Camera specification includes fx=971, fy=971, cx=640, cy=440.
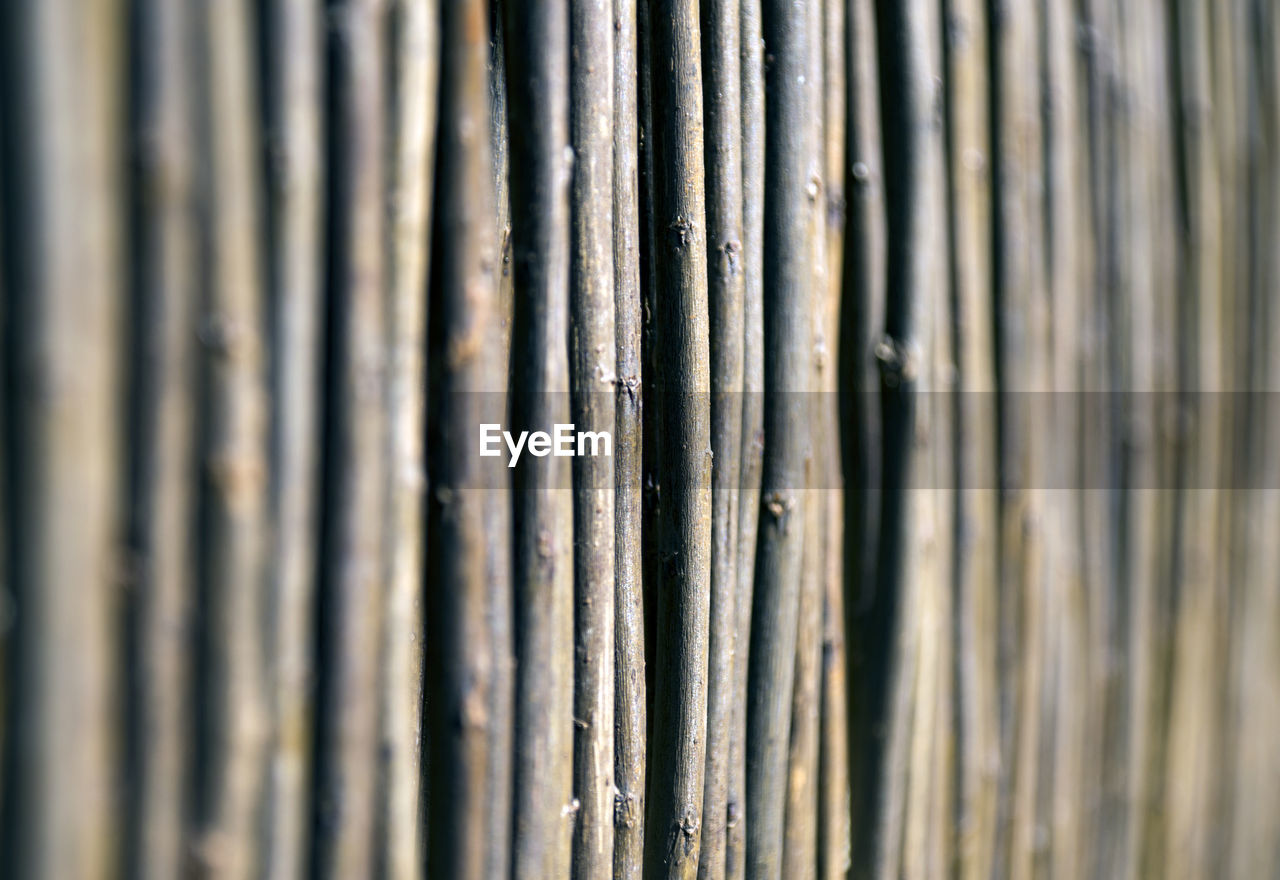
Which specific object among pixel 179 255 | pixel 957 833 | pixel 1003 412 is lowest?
pixel 957 833

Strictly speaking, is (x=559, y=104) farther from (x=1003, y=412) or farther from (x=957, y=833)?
(x=957, y=833)

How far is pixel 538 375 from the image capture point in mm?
803

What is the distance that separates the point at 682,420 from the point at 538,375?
0.17 metres

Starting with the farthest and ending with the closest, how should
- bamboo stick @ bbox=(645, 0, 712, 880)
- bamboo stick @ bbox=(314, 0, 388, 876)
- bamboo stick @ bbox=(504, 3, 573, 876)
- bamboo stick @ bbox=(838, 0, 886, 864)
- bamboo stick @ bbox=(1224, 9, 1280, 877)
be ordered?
bamboo stick @ bbox=(1224, 9, 1280, 877), bamboo stick @ bbox=(838, 0, 886, 864), bamboo stick @ bbox=(645, 0, 712, 880), bamboo stick @ bbox=(504, 3, 573, 876), bamboo stick @ bbox=(314, 0, 388, 876)

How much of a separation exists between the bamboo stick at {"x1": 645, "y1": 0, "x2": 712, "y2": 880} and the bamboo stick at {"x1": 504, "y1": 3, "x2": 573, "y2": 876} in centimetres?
13

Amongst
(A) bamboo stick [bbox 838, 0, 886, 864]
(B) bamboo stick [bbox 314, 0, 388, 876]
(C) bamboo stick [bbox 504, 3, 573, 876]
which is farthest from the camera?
(A) bamboo stick [bbox 838, 0, 886, 864]

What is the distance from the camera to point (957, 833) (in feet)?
3.65

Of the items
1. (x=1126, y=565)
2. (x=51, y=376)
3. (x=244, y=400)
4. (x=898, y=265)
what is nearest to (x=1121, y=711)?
(x=1126, y=565)

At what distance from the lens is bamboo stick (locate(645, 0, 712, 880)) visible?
900mm

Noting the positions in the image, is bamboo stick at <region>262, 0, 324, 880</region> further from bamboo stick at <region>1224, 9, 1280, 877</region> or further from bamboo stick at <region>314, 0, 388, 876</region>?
bamboo stick at <region>1224, 9, 1280, 877</region>

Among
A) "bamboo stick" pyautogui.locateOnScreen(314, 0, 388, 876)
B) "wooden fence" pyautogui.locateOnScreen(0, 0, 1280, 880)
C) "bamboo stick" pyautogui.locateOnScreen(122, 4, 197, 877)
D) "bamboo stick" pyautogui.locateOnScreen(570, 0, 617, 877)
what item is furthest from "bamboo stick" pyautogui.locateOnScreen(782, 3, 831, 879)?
"bamboo stick" pyautogui.locateOnScreen(122, 4, 197, 877)

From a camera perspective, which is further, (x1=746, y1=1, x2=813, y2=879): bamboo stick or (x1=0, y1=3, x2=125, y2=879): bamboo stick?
(x1=746, y1=1, x2=813, y2=879): bamboo stick

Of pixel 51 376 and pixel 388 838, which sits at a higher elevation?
pixel 51 376

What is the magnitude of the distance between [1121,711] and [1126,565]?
19 centimetres
